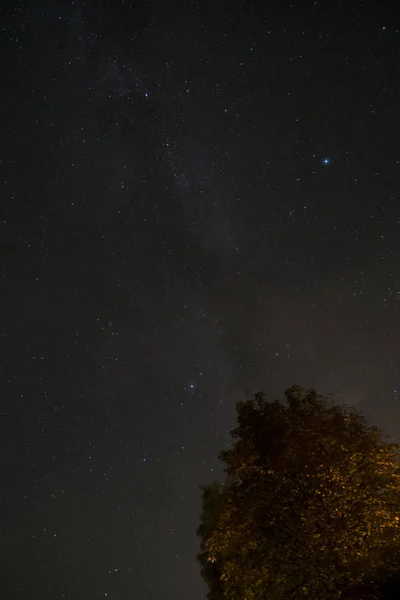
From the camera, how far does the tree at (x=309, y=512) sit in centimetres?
1225

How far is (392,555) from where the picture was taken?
1373 centimetres

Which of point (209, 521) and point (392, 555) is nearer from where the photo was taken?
point (392, 555)

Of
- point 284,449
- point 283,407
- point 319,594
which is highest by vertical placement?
point 283,407

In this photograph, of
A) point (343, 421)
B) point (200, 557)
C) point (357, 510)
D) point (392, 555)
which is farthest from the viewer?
point (200, 557)

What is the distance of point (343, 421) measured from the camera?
14.7 meters

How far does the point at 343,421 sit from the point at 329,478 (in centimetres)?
227

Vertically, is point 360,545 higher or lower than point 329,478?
lower

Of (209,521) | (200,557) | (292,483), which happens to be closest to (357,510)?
(292,483)

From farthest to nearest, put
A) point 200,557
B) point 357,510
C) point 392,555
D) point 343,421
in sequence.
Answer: point 200,557 < point 343,421 < point 392,555 < point 357,510

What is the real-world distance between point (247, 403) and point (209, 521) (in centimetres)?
992

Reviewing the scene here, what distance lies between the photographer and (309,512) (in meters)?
12.5

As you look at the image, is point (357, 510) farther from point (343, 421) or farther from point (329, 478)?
point (343, 421)

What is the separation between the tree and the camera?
1225 centimetres

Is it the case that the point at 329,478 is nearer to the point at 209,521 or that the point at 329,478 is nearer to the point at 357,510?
the point at 357,510
